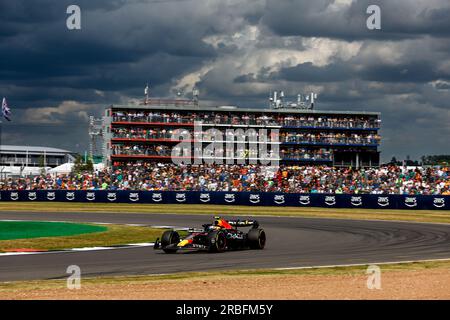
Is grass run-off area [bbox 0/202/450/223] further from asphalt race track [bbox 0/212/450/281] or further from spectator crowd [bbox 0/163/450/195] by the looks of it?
asphalt race track [bbox 0/212/450/281]

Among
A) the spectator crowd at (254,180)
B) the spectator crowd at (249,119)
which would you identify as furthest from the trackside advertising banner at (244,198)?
the spectator crowd at (249,119)

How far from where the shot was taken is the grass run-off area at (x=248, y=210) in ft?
135

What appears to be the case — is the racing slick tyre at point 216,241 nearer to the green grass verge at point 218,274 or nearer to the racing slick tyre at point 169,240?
the racing slick tyre at point 169,240

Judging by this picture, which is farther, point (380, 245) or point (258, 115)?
point (258, 115)

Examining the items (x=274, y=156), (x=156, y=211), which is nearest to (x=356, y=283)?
(x=156, y=211)

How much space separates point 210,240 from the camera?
67.0 feet

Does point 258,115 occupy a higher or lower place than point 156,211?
higher

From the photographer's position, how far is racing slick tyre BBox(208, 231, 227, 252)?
805 inches

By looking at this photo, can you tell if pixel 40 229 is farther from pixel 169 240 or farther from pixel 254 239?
pixel 254 239

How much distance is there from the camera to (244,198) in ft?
172
